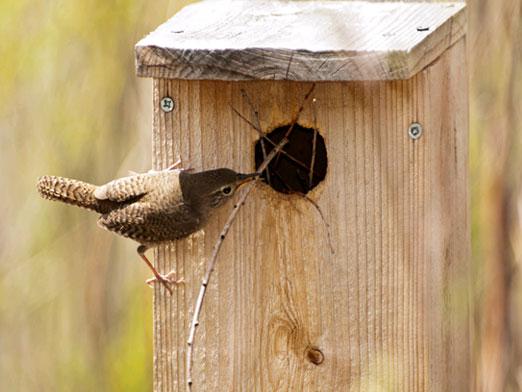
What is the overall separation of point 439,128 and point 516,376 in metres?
0.80

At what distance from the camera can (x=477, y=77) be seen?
385 centimetres

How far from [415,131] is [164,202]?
787mm

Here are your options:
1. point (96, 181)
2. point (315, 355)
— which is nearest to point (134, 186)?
point (315, 355)

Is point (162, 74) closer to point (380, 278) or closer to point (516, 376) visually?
point (380, 278)

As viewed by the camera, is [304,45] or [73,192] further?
[73,192]

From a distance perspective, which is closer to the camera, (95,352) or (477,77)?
(477,77)

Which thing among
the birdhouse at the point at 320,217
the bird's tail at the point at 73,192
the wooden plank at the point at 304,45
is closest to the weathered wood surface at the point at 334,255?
the birdhouse at the point at 320,217

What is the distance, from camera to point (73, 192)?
11.3 feet

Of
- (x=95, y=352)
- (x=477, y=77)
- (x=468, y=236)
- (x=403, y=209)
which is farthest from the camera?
(x=95, y=352)

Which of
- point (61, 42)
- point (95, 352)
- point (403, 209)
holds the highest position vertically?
point (61, 42)

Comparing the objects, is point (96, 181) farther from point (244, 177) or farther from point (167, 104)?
point (244, 177)

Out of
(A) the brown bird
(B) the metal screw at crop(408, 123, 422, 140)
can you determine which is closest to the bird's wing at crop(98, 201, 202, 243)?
(A) the brown bird

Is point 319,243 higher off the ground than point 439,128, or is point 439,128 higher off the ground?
point 439,128

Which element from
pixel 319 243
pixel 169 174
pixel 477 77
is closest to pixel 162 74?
pixel 169 174
